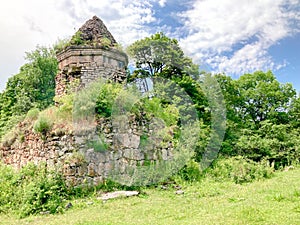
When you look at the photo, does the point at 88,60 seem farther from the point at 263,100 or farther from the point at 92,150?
the point at 263,100

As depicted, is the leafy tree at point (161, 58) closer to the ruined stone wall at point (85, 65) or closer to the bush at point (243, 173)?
the ruined stone wall at point (85, 65)

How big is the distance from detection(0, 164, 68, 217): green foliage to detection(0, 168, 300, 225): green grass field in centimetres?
38

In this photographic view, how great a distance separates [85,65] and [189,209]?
7.02 m

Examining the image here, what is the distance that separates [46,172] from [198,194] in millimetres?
4376

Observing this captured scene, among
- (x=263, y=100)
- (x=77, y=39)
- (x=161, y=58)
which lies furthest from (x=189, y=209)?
(x=263, y=100)

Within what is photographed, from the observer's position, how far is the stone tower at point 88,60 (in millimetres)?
11664

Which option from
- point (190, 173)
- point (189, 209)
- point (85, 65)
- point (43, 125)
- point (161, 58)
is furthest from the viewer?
point (161, 58)

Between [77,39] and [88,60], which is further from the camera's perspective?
[77,39]

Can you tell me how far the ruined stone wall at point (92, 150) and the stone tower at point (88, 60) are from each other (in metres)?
2.38

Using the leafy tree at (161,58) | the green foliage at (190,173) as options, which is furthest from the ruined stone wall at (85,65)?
the leafy tree at (161,58)

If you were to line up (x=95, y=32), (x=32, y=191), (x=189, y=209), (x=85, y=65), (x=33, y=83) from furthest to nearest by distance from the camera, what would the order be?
(x=33, y=83), (x=95, y=32), (x=85, y=65), (x=32, y=191), (x=189, y=209)

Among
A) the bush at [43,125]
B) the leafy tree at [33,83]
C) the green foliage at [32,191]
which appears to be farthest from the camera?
the leafy tree at [33,83]

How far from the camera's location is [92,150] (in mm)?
9367

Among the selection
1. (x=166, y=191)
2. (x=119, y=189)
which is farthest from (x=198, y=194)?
(x=119, y=189)
